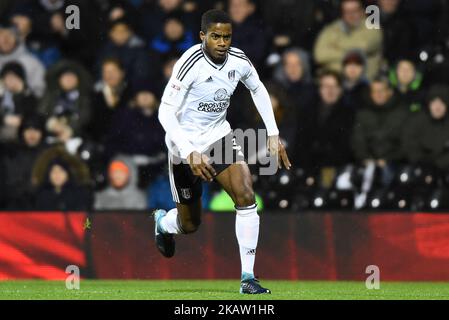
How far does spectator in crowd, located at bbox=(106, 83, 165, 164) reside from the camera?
13367 millimetres

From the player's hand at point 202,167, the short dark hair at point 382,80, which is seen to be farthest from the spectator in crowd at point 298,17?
the player's hand at point 202,167

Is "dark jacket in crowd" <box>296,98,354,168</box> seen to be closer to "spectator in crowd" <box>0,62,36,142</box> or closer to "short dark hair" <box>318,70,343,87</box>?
"short dark hair" <box>318,70,343,87</box>

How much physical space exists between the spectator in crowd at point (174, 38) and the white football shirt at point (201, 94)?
13.5ft

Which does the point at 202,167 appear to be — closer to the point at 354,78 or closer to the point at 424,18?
the point at 354,78

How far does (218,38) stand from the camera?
30.9 ft

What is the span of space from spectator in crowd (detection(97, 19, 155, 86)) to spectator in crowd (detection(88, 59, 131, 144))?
0.40 ft

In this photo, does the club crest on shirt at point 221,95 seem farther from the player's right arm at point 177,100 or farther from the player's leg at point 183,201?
the player's leg at point 183,201

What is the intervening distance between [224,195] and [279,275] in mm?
1234

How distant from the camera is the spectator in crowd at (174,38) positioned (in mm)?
14023

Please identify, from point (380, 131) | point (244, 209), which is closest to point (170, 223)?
point (244, 209)

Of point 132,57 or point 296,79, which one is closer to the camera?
point 296,79

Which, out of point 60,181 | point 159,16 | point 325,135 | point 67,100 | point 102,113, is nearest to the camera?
point 325,135

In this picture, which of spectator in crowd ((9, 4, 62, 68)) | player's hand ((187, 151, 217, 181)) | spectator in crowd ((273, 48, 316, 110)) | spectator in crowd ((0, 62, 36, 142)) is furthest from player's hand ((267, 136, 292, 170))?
spectator in crowd ((9, 4, 62, 68))

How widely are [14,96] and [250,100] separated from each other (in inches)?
118
